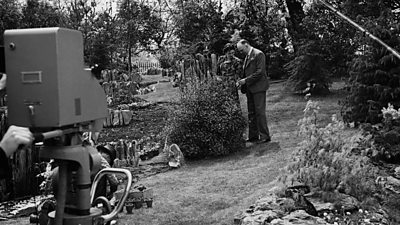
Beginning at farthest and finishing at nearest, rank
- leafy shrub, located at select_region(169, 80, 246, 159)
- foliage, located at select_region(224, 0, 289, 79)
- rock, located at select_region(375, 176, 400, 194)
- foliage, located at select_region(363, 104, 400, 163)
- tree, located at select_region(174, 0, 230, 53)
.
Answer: tree, located at select_region(174, 0, 230, 53)
foliage, located at select_region(224, 0, 289, 79)
leafy shrub, located at select_region(169, 80, 246, 159)
foliage, located at select_region(363, 104, 400, 163)
rock, located at select_region(375, 176, 400, 194)

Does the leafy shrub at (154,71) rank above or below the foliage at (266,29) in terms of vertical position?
below

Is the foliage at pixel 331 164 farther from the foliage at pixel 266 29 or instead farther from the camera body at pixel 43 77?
the foliage at pixel 266 29

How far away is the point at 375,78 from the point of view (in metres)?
9.06

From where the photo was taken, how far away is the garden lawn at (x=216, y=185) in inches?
239

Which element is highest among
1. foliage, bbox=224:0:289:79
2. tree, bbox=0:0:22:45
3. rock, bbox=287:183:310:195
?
tree, bbox=0:0:22:45

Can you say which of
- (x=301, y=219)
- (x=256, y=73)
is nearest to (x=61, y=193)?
(x=301, y=219)

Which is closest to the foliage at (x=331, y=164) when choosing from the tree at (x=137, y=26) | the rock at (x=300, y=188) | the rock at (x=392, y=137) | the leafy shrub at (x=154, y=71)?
the rock at (x=300, y=188)

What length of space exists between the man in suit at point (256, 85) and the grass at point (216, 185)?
1.30 feet

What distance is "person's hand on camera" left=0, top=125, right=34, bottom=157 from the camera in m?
2.59

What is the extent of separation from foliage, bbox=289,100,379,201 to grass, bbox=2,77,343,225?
0.42 m

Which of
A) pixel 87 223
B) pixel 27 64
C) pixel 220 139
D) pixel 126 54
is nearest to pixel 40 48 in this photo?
pixel 27 64

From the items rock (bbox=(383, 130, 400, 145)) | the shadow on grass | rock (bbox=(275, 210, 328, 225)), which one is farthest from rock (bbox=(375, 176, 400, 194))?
the shadow on grass

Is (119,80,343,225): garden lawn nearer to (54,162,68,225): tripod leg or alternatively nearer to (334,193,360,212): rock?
(334,193,360,212): rock

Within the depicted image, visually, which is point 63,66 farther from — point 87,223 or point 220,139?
point 220,139
